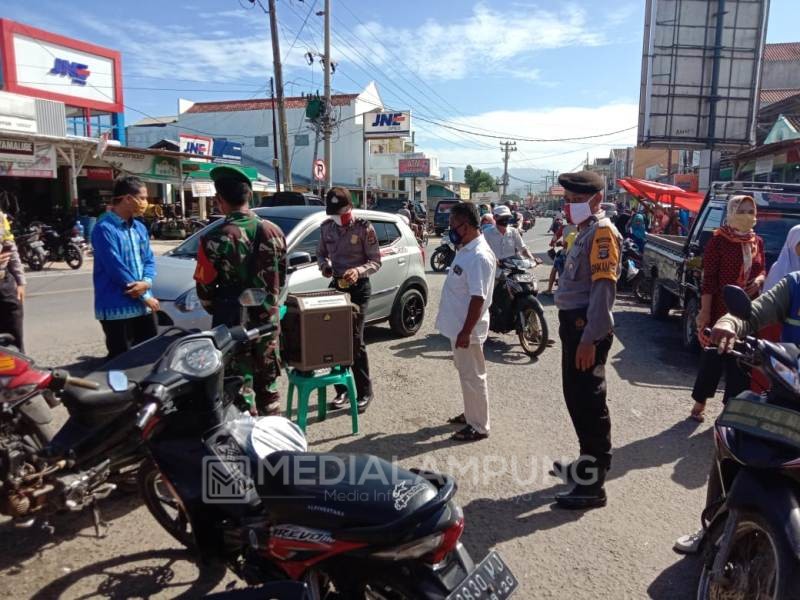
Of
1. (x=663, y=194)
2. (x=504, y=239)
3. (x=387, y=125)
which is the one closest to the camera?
(x=504, y=239)

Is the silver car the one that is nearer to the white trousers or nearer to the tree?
the white trousers

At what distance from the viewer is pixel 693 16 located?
16.2m

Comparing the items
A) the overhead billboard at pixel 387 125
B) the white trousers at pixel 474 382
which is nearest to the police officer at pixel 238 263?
the white trousers at pixel 474 382

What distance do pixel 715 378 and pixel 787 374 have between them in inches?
114

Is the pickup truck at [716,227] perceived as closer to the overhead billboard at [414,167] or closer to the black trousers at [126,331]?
the black trousers at [126,331]

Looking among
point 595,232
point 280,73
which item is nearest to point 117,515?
point 595,232

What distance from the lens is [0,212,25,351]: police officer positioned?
4477mm

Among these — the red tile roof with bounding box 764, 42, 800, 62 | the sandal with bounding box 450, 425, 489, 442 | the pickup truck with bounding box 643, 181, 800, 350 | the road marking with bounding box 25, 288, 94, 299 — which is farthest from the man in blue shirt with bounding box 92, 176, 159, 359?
the red tile roof with bounding box 764, 42, 800, 62

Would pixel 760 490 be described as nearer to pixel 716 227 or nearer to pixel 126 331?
pixel 126 331

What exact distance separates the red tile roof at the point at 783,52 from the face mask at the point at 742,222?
3541 cm

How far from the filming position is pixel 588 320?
10.6 ft

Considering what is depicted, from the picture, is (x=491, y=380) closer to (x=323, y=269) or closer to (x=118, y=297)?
(x=323, y=269)

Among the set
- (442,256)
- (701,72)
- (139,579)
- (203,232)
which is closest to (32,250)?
(442,256)

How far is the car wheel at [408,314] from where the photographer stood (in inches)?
292
